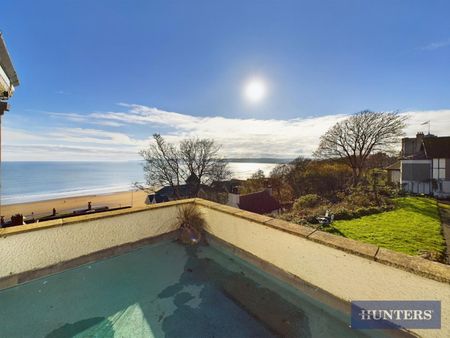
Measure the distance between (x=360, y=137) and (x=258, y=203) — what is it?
1256 cm

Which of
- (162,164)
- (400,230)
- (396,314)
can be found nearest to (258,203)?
(162,164)

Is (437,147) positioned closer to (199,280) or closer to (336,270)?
(336,270)

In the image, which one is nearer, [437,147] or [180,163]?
[437,147]

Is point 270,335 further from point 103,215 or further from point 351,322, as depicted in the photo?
point 103,215

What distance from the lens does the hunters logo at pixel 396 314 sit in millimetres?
1507

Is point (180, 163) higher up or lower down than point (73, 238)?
higher up

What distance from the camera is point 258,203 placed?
714 inches

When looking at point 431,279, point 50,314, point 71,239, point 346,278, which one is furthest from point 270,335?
point 71,239

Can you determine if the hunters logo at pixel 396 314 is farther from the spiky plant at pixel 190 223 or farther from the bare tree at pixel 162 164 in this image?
the bare tree at pixel 162 164

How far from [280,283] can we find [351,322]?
0.81m

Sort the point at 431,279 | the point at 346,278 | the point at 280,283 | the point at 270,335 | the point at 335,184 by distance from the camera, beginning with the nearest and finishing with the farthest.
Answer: the point at 431,279 < the point at 270,335 < the point at 346,278 < the point at 280,283 < the point at 335,184

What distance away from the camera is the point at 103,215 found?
3.13 metres

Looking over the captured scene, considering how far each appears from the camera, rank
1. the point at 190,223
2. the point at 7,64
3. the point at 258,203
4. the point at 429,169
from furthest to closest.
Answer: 1. the point at 429,169
2. the point at 258,203
3. the point at 190,223
4. the point at 7,64

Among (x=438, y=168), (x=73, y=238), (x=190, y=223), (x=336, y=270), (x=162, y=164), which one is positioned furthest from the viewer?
(x=162, y=164)
